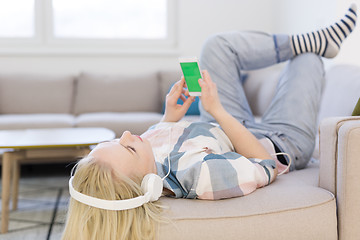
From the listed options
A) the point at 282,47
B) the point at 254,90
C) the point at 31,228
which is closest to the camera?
the point at 282,47

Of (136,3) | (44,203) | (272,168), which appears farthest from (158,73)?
(272,168)

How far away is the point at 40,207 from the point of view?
239 cm

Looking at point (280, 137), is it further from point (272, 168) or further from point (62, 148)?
point (62, 148)

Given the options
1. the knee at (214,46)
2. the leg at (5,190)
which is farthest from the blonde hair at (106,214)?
the leg at (5,190)

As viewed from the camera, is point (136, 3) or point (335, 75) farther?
point (136, 3)

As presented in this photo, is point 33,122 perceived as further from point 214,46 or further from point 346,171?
point 346,171

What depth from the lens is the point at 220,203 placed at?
3.94ft

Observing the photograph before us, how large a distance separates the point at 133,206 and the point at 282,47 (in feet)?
3.46

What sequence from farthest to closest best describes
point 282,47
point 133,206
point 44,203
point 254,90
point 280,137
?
1. point 254,90
2. point 44,203
3. point 282,47
4. point 280,137
5. point 133,206

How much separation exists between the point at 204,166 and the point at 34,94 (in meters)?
2.59

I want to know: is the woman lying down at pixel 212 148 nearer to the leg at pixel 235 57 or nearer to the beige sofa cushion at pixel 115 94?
the leg at pixel 235 57

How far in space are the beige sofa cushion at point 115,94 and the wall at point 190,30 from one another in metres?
0.35

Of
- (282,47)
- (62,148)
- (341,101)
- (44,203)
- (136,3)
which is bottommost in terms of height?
(44,203)

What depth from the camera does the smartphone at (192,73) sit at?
4.50ft
